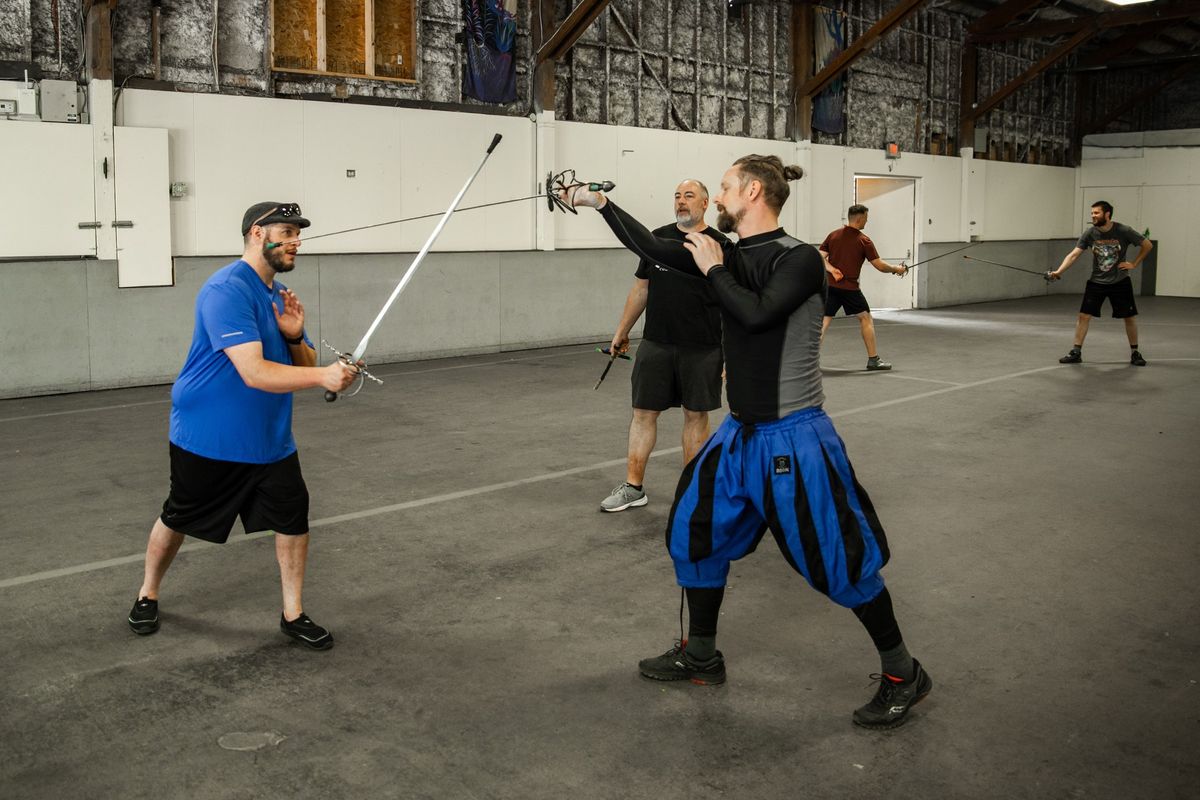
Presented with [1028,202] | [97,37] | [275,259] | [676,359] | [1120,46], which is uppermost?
[1120,46]

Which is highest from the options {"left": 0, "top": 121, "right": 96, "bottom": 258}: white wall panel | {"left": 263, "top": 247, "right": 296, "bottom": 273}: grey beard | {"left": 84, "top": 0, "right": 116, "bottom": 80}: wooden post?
{"left": 84, "top": 0, "right": 116, "bottom": 80}: wooden post

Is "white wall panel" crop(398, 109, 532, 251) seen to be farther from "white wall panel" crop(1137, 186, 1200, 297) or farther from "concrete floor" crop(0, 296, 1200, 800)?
"white wall panel" crop(1137, 186, 1200, 297)

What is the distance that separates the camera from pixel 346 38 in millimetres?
Answer: 12555

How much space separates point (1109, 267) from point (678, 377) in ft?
25.0

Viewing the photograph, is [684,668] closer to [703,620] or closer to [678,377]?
[703,620]

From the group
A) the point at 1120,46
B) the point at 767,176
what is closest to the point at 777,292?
the point at 767,176

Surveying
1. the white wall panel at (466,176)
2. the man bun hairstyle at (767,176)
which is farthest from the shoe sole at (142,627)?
the white wall panel at (466,176)

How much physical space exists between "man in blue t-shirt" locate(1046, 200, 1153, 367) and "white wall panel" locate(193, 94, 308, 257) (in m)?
8.06

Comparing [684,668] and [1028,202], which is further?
[1028,202]

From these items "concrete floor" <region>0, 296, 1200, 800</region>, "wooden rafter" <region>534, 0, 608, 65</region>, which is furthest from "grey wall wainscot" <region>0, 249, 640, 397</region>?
"wooden rafter" <region>534, 0, 608, 65</region>

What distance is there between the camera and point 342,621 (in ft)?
14.9

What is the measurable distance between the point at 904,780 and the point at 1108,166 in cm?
2452

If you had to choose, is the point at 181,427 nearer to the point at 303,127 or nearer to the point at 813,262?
the point at 813,262

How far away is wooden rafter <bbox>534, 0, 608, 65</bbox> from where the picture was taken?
1353cm
